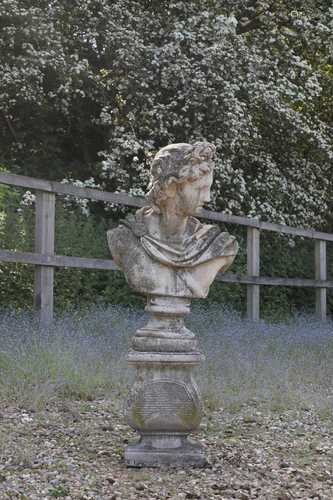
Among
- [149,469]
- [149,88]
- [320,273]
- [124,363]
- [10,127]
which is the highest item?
[149,88]

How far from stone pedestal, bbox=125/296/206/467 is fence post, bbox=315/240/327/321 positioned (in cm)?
893

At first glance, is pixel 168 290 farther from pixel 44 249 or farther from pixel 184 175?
pixel 44 249

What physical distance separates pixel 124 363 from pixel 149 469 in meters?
2.36

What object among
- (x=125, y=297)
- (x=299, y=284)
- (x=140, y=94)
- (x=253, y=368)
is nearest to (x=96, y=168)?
(x=140, y=94)

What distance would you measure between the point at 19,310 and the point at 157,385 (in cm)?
457

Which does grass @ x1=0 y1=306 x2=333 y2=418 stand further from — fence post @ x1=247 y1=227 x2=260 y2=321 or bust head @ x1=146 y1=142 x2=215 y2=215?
bust head @ x1=146 y1=142 x2=215 y2=215

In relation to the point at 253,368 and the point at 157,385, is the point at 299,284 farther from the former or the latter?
the point at 157,385

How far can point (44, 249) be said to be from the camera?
8461 mm

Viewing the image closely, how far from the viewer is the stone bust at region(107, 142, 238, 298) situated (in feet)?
15.8

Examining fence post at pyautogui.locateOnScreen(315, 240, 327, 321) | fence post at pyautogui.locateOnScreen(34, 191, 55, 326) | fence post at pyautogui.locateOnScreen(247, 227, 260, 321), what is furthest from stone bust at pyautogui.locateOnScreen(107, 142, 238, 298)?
fence post at pyautogui.locateOnScreen(315, 240, 327, 321)

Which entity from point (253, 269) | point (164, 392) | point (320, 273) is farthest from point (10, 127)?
point (164, 392)

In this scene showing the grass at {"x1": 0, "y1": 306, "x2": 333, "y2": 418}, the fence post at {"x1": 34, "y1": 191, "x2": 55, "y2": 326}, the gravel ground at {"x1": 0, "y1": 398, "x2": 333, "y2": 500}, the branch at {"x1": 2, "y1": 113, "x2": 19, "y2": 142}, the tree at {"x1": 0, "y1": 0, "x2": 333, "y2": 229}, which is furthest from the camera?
the branch at {"x1": 2, "y1": 113, "x2": 19, "y2": 142}

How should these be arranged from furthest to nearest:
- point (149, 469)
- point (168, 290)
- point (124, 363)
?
point (124, 363)
point (168, 290)
point (149, 469)

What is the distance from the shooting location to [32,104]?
12.5 meters
